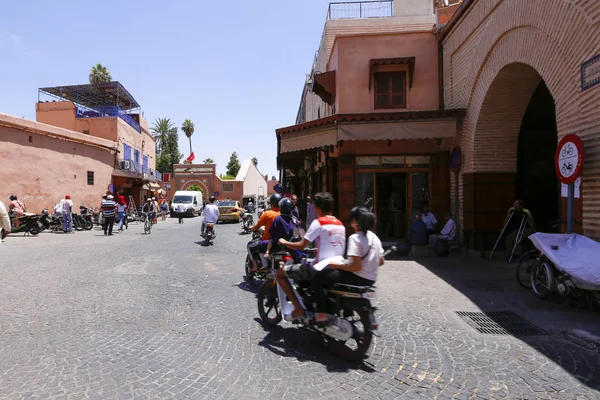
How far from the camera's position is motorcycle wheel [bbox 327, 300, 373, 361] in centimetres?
361

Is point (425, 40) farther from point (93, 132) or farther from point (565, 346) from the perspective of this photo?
point (93, 132)

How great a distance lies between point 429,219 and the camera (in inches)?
435

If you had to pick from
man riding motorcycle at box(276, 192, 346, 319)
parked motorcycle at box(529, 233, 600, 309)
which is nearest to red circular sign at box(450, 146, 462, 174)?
parked motorcycle at box(529, 233, 600, 309)

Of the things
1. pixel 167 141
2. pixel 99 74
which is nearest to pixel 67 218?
pixel 99 74

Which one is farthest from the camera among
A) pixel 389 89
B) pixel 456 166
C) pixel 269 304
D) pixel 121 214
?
pixel 121 214

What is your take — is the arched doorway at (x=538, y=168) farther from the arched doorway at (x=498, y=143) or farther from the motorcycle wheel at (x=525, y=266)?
the motorcycle wheel at (x=525, y=266)

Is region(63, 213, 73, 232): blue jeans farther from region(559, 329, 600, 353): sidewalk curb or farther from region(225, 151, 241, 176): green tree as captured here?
region(225, 151, 241, 176): green tree

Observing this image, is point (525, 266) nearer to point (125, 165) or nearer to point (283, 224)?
point (283, 224)

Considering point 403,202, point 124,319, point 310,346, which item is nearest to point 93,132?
point 403,202

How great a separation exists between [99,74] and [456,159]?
41.1 metres

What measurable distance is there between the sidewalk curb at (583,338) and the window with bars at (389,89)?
9.21 m

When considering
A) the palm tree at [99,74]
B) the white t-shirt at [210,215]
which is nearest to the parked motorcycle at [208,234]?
the white t-shirt at [210,215]

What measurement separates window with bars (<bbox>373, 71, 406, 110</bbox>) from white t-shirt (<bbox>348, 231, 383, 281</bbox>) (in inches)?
371

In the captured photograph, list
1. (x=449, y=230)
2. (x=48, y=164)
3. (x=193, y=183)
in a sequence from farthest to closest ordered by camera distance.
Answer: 1. (x=193, y=183)
2. (x=48, y=164)
3. (x=449, y=230)
